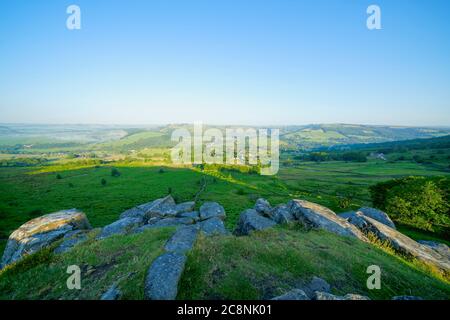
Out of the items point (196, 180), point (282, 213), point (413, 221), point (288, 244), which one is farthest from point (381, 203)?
point (196, 180)

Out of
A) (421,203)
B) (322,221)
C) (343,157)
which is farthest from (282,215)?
(343,157)

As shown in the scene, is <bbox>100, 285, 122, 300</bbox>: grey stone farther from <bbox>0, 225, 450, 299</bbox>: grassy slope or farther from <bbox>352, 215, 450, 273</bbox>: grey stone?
<bbox>352, 215, 450, 273</bbox>: grey stone

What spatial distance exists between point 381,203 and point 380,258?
42457 mm

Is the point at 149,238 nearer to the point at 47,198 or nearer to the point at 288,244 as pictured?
the point at 288,244

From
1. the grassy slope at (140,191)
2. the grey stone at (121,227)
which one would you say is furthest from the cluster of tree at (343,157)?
the grey stone at (121,227)

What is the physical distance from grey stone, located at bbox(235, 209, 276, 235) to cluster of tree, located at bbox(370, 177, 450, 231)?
1405 inches

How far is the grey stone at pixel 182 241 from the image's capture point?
12.5 metres

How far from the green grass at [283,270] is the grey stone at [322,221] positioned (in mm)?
4115

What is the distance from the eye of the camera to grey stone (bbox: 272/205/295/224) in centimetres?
2303

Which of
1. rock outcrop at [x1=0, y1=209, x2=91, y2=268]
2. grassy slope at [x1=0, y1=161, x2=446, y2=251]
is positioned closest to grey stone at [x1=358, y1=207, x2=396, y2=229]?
grassy slope at [x1=0, y1=161, x2=446, y2=251]

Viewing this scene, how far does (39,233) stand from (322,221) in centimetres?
3146

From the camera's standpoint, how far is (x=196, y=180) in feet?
361

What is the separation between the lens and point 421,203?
41562mm

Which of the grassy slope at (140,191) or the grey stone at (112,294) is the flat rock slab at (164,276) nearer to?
the grey stone at (112,294)
